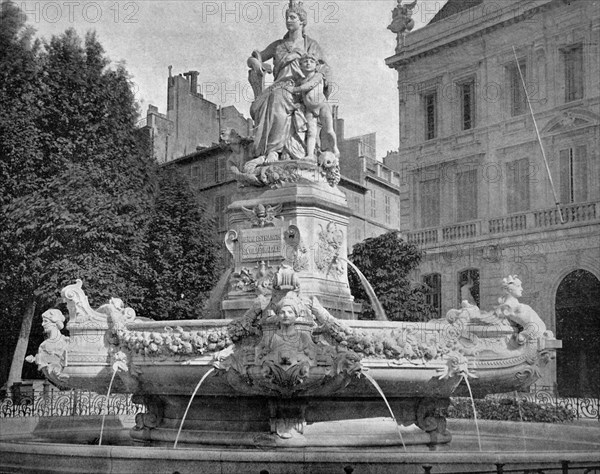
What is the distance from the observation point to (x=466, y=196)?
131 ft

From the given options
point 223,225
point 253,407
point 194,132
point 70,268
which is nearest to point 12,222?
point 70,268

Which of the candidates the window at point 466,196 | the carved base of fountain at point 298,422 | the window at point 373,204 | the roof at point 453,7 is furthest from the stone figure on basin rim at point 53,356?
the window at point 373,204

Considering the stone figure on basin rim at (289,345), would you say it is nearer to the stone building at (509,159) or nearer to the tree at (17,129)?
the tree at (17,129)

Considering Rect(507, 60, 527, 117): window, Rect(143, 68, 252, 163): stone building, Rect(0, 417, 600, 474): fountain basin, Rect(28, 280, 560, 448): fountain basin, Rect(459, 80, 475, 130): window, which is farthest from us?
Rect(143, 68, 252, 163): stone building

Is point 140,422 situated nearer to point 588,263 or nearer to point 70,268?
point 70,268

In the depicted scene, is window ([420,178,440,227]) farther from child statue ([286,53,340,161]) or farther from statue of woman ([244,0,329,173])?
child statue ([286,53,340,161])

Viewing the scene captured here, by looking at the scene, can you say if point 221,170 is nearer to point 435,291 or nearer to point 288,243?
point 435,291

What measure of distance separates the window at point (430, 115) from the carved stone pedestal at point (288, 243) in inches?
1142

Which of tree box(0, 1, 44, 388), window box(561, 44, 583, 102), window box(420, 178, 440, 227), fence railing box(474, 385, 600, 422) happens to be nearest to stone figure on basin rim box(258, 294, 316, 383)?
fence railing box(474, 385, 600, 422)

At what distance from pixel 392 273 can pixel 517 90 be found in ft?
36.7

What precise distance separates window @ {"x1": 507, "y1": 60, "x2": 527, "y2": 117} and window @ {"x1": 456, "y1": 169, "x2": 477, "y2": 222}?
10.1ft

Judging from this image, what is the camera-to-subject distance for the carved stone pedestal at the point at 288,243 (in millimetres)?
13359

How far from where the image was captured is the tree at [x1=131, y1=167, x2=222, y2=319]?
34.2m

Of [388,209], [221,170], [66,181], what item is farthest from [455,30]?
[66,181]
